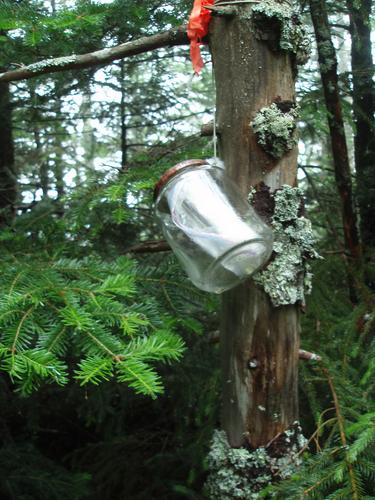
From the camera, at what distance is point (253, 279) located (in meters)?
1.71

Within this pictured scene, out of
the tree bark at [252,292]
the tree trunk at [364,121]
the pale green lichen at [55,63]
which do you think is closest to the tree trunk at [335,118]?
the tree trunk at [364,121]

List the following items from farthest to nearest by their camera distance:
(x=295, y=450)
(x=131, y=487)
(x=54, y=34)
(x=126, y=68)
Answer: (x=126, y=68), (x=131, y=487), (x=54, y=34), (x=295, y=450)

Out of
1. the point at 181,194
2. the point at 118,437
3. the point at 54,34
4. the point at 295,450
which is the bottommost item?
the point at 118,437

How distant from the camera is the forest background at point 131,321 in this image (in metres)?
1.58

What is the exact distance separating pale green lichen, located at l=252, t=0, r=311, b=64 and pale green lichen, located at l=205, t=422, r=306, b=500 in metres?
1.24

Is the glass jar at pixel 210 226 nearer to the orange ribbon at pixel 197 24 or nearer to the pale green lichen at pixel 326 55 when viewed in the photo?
the orange ribbon at pixel 197 24

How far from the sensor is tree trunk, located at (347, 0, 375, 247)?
3121mm

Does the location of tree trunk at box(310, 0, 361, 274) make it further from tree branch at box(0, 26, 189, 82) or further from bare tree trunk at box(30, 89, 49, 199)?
bare tree trunk at box(30, 89, 49, 199)

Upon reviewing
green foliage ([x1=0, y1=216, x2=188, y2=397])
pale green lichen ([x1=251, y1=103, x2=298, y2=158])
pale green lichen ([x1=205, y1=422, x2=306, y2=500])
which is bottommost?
pale green lichen ([x1=205, y1=422, x2=306, y2=500])

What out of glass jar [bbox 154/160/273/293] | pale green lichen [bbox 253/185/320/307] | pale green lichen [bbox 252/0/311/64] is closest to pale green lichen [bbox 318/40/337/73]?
pale green lichen [bbox 252/0/311/64]

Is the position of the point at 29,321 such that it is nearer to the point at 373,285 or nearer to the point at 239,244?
the point at 239,244

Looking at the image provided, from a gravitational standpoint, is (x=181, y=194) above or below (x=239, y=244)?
above

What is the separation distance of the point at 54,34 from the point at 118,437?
2021 mm

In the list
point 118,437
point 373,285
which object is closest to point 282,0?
point 373,285
